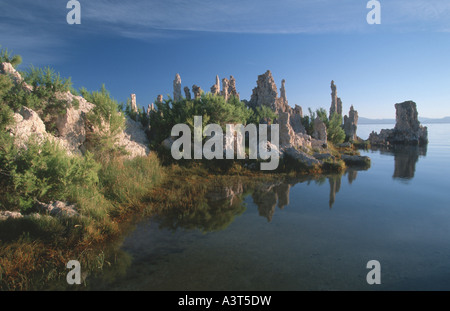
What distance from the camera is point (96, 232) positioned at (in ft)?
17.9

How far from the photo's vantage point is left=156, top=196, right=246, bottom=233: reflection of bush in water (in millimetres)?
Answer: 6332

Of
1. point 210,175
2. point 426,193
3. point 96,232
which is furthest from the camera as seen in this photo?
point 210,175

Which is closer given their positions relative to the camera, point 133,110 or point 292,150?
point 292,150

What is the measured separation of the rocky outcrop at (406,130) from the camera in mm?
37688

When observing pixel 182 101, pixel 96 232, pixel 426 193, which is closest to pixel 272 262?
pixel 96 232

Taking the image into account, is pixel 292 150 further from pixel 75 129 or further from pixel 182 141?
pixel 75 129

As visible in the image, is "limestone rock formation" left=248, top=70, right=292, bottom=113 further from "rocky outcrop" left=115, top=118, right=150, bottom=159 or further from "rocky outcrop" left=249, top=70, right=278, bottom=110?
"rocky outcrop" left=115, top=118, right=150, bottom=159

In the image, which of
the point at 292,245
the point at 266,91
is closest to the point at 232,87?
the point at 266,91

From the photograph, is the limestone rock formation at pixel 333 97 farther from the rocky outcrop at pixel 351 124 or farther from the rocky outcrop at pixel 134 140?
the rocky outcrop at pixel 134 140

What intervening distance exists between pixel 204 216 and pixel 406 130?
149 ft

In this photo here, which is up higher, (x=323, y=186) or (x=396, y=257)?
(x=323, y=186)

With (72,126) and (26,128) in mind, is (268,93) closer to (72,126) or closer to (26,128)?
(72,126)

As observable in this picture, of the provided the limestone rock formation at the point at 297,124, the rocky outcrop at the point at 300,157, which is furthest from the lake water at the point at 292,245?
Answer: the limestone rock formation at the point at 297,124
